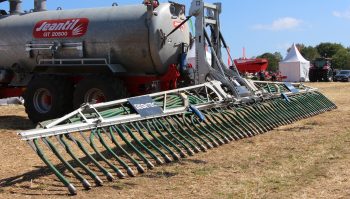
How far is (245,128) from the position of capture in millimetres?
7758

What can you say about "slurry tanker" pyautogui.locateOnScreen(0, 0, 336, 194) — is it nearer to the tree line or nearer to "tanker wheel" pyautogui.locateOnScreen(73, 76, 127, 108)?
"tanker wheel" pyautogui.locateOnScreen(73, 76, 127, 108)

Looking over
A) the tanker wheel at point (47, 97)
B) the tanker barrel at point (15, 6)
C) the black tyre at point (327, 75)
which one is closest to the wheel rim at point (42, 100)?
the tanker wheel at point (47, 97)

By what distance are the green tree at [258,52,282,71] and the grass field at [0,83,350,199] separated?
56.4m

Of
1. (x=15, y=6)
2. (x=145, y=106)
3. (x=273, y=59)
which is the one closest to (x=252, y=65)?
(x=15, y=6)

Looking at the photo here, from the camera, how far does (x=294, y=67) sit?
35531 mm

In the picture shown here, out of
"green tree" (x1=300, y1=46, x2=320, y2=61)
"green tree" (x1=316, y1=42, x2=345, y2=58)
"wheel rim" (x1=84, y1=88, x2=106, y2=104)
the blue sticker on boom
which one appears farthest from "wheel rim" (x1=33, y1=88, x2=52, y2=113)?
"green tree" (x1=316, y1=42, x2=345, y2=58)

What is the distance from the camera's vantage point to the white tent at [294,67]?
35375mm

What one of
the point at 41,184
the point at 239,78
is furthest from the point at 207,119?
the point at 41,184

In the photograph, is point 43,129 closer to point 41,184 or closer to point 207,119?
point 41,184

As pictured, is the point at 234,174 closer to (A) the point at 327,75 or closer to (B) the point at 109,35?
(B) the point at 109,35

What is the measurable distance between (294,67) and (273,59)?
40.3 m

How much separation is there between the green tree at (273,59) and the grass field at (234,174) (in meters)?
56.4

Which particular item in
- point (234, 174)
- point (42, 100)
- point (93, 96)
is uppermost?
point (93, 96)

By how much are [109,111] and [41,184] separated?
1391 millimetres
